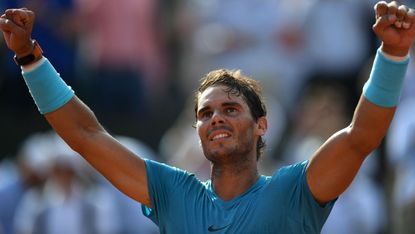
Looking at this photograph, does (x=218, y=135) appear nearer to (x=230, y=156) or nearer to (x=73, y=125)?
(x=230, y=156)

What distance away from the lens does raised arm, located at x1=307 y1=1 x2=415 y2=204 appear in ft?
16.2

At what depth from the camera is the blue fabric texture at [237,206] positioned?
5211 millimetres

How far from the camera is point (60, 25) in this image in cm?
1176

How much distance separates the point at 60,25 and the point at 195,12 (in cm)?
156

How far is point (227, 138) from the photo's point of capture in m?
5.46

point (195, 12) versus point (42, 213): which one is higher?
point (195, 12)

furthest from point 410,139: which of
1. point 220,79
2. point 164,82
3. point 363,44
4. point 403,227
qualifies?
point 220,79

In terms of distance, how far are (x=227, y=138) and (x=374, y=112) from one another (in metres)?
→ 0.75

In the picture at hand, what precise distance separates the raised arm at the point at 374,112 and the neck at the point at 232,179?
17.7 inches

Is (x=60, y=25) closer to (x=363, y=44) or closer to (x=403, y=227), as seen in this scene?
(x=363, y=44)

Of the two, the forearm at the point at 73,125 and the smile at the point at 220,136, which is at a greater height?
the smile at the point at 220,136

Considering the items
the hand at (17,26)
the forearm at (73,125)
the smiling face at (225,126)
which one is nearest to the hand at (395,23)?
the smiling face at (225,126)

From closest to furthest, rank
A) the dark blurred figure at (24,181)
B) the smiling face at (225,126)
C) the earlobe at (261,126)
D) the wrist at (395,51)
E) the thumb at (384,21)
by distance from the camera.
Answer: the thumb at (384,21) → the wrist at (395,51) → the smiling face at (225,126) → the earlobe at (261,126) → the dark blurred figure at (24,181)

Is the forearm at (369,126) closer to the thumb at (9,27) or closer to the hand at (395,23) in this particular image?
the hand at (395,23)
